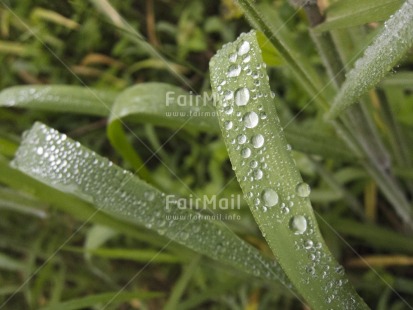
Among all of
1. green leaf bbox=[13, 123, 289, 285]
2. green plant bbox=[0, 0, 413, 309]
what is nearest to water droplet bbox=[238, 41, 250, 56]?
green plant bbox=[0, 0, 413, 309]

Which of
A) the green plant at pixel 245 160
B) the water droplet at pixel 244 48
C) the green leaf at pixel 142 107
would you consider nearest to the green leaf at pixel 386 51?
the green plant at pixel 245 160

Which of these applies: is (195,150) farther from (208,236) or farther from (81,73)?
(208,236)

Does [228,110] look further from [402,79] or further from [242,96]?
[402,79]

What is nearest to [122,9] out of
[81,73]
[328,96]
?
[81,73]

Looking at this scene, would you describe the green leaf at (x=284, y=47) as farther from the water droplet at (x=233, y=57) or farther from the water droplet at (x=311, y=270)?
the water droplet at (x=311, y=270)

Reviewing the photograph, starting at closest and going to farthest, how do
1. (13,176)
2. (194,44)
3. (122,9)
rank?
(13,176)
(194,44)
(122,9)
